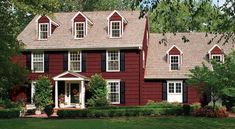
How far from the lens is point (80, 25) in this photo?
140 ft

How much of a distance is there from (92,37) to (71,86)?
469 cm

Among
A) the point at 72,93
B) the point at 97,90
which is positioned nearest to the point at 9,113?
the point at 97,90

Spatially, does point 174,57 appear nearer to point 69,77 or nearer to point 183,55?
point 183,55

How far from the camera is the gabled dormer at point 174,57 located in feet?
139

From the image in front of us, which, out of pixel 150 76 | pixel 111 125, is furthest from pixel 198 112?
pixel 150 76

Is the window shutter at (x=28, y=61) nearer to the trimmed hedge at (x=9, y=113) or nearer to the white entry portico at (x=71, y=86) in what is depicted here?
the white entry portico at (x=71, y=86)

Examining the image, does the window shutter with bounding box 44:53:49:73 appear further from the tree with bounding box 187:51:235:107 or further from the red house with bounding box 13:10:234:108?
the tree with bounding box 187:51:235:107

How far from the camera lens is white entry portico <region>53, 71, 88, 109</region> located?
131 ft

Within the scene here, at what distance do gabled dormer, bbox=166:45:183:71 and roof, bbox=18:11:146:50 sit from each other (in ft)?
10.4

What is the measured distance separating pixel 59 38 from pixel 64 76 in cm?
438

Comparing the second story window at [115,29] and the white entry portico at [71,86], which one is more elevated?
the second story window at [115,29]

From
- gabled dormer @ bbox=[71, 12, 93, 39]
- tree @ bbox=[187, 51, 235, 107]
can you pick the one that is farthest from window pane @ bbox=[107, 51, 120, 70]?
tree @ bbox=[187, 51, 235, 107]

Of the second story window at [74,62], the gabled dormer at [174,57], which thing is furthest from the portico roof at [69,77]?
the gabled dormer at [174,57]

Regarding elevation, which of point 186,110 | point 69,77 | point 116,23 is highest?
point 116,23
